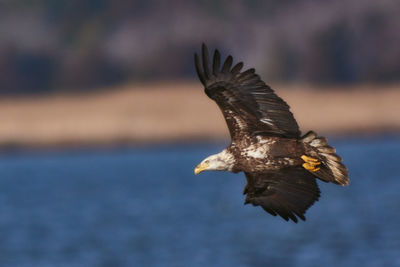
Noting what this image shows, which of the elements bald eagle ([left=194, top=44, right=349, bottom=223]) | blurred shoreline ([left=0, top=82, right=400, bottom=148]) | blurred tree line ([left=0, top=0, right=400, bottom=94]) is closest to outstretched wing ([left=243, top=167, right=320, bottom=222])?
bald eagle ([left=194, top=44, right=349, bottom=223])

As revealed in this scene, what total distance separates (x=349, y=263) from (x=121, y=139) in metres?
20.1

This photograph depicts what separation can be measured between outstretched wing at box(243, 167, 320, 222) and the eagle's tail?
16.6 inches

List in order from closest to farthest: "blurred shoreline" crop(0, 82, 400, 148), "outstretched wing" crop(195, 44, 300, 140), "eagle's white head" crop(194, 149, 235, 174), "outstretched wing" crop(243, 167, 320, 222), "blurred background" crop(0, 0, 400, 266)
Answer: "outstretched wing" crop(195, 44, 300, 140) < "eagle's white head" crop(194, 149, 235, 174) < "outstretched wing" crop(243, 167, 320, 222) < "blurred background" crop(0, 0, 400, 266) < "blurred shoreline" crop(0, 82, 400, 148)

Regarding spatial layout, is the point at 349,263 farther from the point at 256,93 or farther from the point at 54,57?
the point at 54,57

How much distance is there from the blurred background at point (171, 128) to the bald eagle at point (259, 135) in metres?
5.68

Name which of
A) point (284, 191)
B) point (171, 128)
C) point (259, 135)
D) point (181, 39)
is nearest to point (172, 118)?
point (171, 128)

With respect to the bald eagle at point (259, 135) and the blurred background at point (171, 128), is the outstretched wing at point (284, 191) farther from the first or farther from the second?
the blurred background at point (171, 128)

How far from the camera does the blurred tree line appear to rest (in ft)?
149

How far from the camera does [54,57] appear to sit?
1971 inches

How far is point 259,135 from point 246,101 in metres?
0.44

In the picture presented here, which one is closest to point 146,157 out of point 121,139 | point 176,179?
point 121,139

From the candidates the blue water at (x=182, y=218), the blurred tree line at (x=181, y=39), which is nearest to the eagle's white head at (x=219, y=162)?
the blue water at (x=182, y=218)

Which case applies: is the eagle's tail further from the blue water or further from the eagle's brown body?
the blue water

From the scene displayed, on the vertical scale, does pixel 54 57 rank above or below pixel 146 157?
above
